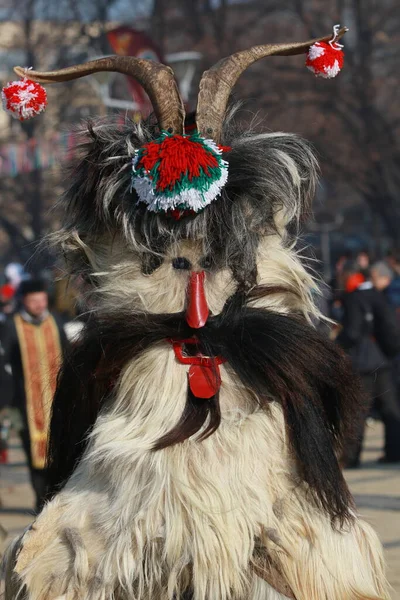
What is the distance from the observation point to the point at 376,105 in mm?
24719

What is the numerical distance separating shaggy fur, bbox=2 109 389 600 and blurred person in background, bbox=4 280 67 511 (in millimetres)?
5663

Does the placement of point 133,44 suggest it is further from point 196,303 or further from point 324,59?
point 196,303

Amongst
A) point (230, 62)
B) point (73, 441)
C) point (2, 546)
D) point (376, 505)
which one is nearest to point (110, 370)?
point (73, 441)

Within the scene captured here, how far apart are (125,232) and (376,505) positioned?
18.6 ft

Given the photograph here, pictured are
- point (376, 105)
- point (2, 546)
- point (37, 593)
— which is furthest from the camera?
point (376, 105)

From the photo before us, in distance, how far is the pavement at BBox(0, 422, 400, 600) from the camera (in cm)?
737

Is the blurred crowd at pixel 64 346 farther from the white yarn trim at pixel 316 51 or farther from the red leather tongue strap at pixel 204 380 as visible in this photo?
the red leather tongue strap at pixel 204 380

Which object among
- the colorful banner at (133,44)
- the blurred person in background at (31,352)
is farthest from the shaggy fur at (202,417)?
the colorful banner at (133,44)

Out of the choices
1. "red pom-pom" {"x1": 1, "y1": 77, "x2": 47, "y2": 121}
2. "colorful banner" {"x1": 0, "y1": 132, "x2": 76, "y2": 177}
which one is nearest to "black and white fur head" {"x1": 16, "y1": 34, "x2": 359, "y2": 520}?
"red pom-pom" {"x1": 1, "y1": 77, "x2": 47, "y2": 121}

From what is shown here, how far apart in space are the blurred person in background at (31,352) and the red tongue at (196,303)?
5783 millimetres

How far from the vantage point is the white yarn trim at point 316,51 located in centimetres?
390

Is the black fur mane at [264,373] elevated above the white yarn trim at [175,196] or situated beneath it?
situated beneath

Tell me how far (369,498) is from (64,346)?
2.92 meters

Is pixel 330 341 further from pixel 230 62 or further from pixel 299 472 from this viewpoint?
pixel 230 62
